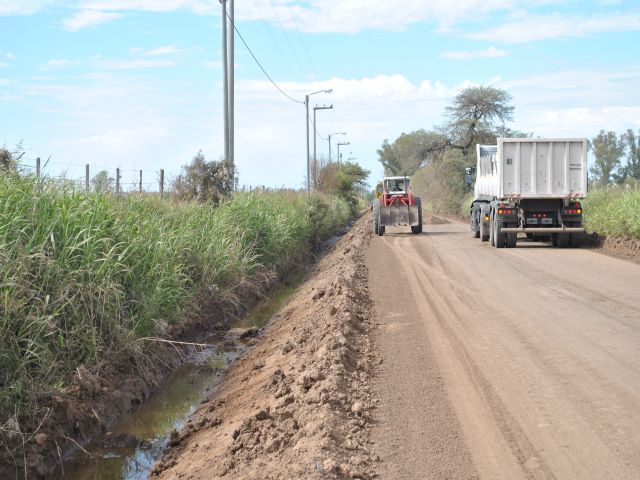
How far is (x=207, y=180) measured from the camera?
2012 cm

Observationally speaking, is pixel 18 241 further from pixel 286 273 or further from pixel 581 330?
pixel 286 273

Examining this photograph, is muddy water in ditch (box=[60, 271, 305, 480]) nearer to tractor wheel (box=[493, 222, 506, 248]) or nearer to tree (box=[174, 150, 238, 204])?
tree (box=[174, 150, 238, 204])

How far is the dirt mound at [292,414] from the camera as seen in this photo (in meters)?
5.31

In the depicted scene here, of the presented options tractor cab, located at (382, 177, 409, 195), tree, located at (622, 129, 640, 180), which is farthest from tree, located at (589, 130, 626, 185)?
tractor cab, located at (382, 177, 409, 195)

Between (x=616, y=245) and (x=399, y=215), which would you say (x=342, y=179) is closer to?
(x=399, y=215)

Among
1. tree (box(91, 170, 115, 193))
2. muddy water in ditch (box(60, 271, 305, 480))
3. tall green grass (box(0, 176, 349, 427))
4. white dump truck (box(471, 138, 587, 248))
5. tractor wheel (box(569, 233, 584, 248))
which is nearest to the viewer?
tall green grass (box(0, 176, 349, 427))

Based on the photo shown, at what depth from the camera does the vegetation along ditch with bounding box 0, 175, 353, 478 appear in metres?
6.44

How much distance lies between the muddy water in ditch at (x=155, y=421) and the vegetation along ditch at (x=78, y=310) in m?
0.17

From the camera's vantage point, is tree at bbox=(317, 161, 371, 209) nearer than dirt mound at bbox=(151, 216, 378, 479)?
No

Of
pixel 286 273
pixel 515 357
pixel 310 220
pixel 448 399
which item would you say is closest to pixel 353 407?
pixel 448 399

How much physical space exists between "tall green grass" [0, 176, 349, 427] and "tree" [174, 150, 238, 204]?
6.71 metres

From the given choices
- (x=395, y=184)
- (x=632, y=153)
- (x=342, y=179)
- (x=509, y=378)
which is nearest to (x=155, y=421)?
(x=509, y=378)

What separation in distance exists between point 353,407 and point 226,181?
1466 centimetres

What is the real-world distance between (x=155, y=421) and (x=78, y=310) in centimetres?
147
